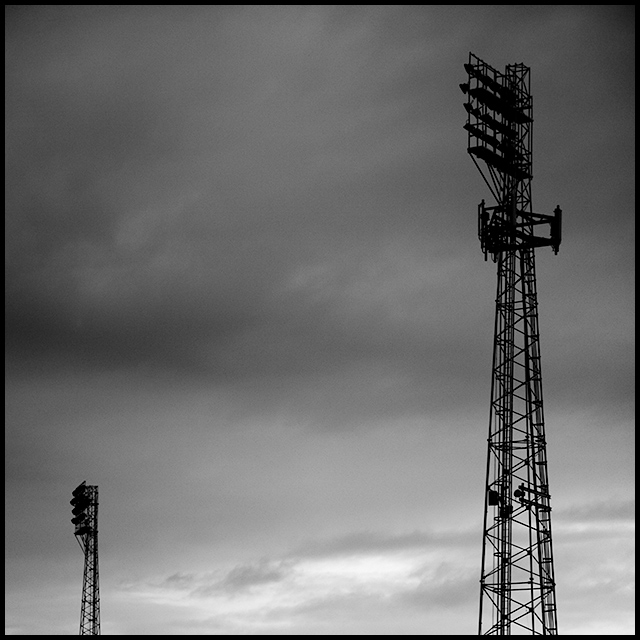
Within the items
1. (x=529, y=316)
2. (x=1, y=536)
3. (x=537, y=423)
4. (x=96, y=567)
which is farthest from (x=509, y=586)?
(x=1, y=536)

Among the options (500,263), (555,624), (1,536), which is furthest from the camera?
(1,536)

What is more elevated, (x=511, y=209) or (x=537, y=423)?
(x=511, y=209)

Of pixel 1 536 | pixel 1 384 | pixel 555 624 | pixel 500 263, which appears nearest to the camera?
pixel 555 624

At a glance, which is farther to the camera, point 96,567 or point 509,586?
point 96,567

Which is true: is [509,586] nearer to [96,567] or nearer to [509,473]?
[509,473]

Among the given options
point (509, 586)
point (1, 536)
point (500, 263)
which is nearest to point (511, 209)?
point (500, 263)

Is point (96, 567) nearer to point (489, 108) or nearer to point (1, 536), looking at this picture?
point (1, 536)

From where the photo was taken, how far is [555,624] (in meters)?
66.9

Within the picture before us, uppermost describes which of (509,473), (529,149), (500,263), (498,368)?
(529,149)

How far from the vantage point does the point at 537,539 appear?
68000 mm

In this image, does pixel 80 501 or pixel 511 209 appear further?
pixel 80 501

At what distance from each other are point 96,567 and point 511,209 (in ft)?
152

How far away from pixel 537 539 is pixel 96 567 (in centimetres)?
4417

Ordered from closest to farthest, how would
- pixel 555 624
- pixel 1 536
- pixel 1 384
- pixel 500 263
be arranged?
pixel 555 624 < pixel 500 263 < pixel 1 384 < pixel 1 536
